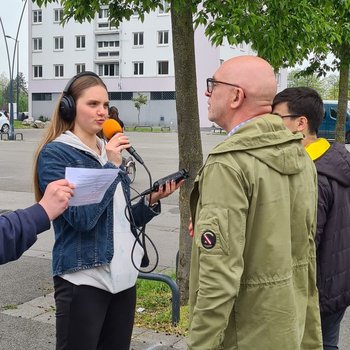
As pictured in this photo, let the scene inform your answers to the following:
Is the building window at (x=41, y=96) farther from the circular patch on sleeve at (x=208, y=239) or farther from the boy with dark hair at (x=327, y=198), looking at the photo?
the circular patch on sleeve at (x=208, y=239)

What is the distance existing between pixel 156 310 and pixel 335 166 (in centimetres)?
258

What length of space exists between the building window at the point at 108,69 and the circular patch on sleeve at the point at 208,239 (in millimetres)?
59740

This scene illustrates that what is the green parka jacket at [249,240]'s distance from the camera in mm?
1904

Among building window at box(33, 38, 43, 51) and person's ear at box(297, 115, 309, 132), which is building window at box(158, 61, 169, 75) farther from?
person's ear at box(297, 115, 309, 132)

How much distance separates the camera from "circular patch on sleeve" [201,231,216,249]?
1903mm

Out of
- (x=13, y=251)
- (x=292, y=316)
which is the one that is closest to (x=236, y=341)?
(x=292, y=316)

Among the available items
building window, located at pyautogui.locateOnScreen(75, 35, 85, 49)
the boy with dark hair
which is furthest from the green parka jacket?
building window, located at pyautogui.locateOnScreen(75, 35, 85, 49)

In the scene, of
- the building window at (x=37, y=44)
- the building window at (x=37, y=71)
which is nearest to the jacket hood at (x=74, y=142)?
the building window at (x=37, y=71)

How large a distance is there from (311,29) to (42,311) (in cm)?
347

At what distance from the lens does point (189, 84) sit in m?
4.60

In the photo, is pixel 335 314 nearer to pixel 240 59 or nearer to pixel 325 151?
pixel 325 151

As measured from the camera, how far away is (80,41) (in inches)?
2436

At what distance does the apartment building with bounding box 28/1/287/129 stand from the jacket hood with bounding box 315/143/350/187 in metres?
50.5

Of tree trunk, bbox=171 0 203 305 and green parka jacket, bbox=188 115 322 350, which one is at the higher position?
tree trunk, bbox=171 0 203 305
